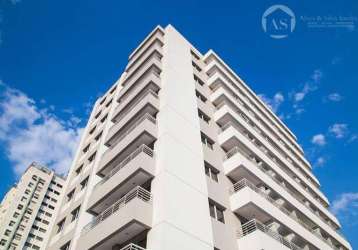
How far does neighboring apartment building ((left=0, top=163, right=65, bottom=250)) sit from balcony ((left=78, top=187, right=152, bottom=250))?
59259 mm

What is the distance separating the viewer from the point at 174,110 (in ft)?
64.7

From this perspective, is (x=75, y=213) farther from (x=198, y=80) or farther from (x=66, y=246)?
(x=198, y=80)

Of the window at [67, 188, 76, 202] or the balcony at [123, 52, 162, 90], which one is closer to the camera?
the window at [67, 188, 76, 202]

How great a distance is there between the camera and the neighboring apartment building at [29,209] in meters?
71.2

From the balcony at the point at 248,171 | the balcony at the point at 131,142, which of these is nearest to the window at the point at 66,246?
the balcony at the point at 131,142

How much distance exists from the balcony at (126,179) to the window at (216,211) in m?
4.14

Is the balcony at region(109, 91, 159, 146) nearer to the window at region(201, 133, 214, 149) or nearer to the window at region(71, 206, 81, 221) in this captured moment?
the window at region(201, 133, 214, 149)

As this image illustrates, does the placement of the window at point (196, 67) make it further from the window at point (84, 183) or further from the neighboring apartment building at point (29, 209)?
the neighboring apartment building at point (29, 209)

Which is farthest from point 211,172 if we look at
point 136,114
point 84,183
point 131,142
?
point 84,183

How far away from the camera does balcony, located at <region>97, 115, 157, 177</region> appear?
17.9 m

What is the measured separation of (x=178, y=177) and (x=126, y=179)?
118 inches

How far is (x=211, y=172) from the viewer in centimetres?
1933

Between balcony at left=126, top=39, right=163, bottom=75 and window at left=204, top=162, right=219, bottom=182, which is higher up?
balcony at left=126, top=39, right=163, bottom=75

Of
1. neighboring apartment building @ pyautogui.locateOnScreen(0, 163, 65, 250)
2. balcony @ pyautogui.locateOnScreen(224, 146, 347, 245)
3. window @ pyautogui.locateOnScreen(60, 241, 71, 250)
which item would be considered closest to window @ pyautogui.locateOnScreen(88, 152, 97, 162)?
window @ pyautogui.locateOnScreen(60, 241, 71, 250)
